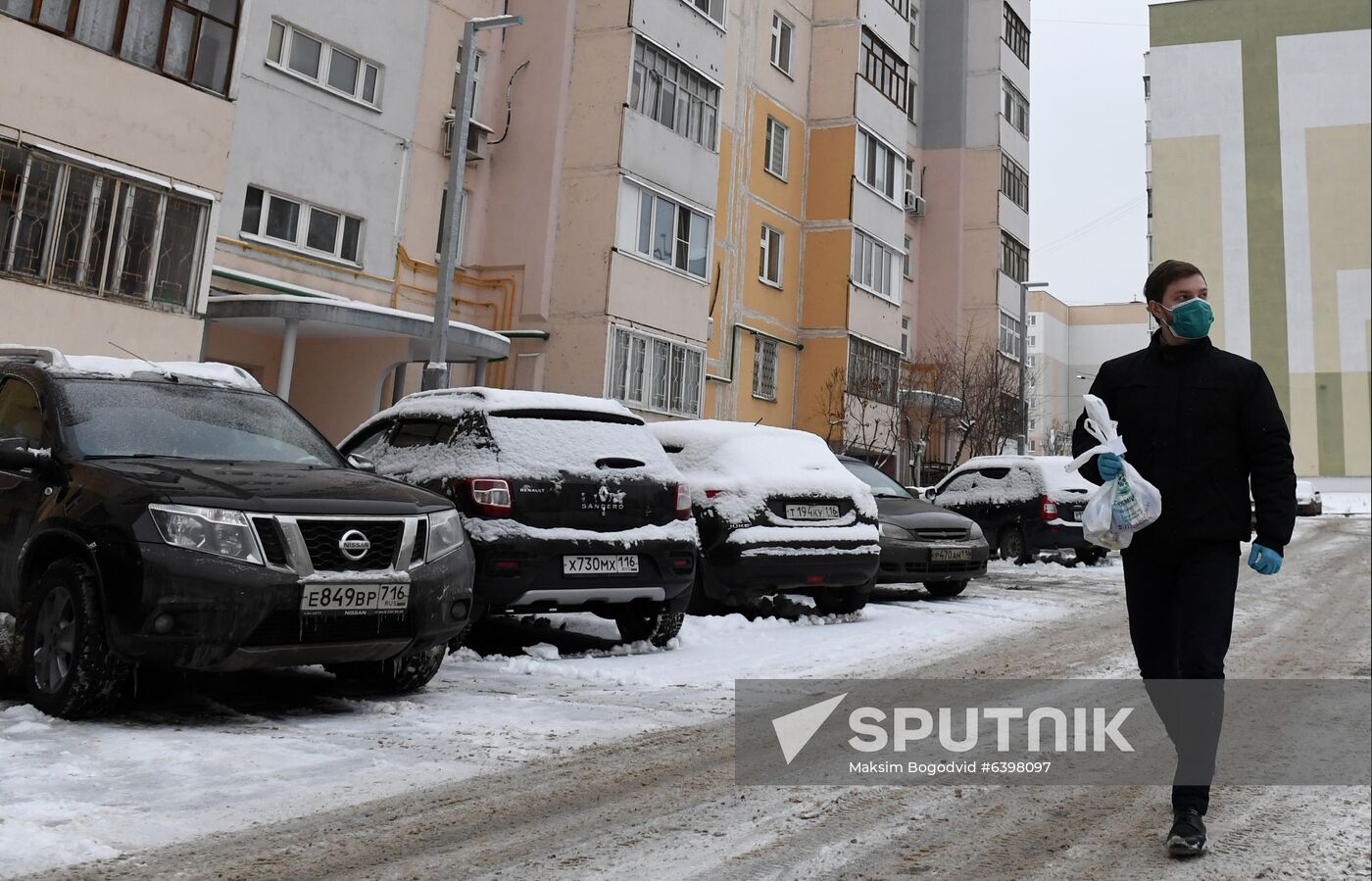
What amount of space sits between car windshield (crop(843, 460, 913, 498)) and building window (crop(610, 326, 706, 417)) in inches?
319

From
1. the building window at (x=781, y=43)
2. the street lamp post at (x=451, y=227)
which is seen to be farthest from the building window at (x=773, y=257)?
the street lamp post at (x=451, y=227)

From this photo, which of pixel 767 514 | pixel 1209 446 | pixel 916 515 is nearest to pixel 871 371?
pixel 916 515

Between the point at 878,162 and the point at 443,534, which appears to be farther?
the point at 878,162

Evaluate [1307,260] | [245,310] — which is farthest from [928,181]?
[245,310]

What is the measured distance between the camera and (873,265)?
106ft

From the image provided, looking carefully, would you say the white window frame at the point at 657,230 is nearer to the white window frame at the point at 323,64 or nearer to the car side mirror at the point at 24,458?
the white window frame at the point at 323,64

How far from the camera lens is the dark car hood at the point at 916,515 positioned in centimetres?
1251

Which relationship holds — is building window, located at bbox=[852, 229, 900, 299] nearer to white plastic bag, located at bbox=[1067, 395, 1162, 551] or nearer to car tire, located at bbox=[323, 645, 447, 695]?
car tire, located at bbox=[323, 645, 447, 695]

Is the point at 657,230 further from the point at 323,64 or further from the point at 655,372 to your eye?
the point at 323,64

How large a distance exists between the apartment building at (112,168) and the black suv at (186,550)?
26.2 feet

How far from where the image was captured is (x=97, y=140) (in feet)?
45.2

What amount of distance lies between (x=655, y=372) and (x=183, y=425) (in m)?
16.3

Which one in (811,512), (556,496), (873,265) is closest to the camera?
(556,496)

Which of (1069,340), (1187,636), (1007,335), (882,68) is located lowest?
(1187,636)
